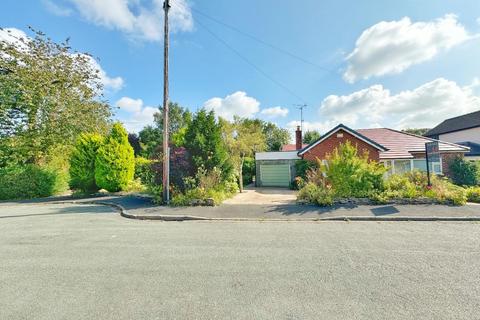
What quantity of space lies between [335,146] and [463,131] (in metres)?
24.4

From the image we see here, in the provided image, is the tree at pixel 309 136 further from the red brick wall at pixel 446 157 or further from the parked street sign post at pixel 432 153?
the parked street sign post at pixel 432 153

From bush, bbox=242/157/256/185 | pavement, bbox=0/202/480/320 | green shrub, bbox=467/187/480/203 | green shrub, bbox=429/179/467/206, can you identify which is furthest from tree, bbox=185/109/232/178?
green shrub, bbox=467/187/480/203

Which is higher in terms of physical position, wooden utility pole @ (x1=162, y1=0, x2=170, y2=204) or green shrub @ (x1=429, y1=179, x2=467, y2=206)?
wooden utility pole @ (x1=162, y1=0, x2=170, y2=204)

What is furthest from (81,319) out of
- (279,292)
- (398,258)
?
(398,258)

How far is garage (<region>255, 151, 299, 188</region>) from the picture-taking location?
2003 cm

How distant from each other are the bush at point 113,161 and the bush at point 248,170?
1182 centimetres

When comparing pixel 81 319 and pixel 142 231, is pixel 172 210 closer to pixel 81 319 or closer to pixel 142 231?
pixel 142 231

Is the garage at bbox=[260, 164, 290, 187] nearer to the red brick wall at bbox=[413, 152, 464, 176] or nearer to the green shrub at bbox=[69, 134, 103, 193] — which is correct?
the red brick wall at bbox=[413, 152, 464, 176]

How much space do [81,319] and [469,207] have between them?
1205cm

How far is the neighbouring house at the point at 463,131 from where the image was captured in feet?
82.9

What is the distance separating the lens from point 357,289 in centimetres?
324

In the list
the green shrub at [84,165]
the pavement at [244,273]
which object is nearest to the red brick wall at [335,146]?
the pavement at [244,273]

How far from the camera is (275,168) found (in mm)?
20688

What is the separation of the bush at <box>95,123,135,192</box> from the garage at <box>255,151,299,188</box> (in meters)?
11.8
